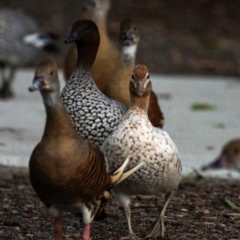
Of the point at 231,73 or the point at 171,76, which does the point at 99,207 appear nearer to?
the point at 171,76

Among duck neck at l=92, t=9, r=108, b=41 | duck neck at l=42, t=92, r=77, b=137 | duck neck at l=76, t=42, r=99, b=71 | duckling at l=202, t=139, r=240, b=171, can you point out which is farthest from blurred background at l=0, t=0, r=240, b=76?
duck neck at l=42, t=92, r=77, b=137

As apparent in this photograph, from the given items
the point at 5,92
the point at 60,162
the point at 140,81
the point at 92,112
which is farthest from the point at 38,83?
the point at 5,92

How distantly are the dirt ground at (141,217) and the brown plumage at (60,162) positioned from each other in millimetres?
725

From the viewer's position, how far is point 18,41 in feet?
34.6

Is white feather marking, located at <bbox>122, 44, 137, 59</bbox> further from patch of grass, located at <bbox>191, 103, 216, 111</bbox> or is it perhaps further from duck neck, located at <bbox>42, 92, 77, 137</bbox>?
patch of grass, located at <bbox>191, 103, 216, 111</bbox>

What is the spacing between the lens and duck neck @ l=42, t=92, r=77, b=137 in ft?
13.7

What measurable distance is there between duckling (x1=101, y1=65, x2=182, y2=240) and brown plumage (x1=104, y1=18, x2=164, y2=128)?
0.84 m

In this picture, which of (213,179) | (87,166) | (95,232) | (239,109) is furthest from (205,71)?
(87,166)

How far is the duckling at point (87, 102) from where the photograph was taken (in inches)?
205

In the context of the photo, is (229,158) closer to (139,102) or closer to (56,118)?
(139,102)

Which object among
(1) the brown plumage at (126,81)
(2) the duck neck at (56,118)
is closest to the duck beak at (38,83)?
(2) the duck neck at (56,118)

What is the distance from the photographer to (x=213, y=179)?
6984mm

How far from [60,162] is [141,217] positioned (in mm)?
1572

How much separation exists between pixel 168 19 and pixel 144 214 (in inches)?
384
